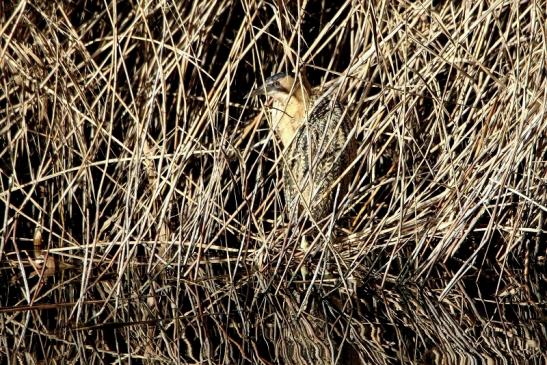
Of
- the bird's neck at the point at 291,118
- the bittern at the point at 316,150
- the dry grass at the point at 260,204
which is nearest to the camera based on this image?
the dry grass at the point at 260,204

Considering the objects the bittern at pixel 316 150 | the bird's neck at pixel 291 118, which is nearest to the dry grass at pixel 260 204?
the bittern at pixel 316 150

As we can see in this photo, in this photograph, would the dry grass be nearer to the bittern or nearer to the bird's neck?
the bittern

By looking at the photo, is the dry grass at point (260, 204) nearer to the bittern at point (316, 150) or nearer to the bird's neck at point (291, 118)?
the bittern at point (316, 150)

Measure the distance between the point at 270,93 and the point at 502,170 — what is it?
126 centimetres

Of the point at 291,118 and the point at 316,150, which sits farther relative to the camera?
the point at 291,118

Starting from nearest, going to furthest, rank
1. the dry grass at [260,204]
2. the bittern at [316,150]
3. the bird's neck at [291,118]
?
1. the dry grass at [260,204]
2. the bittern at [316,150]
3. the bird's neck at [291,118]

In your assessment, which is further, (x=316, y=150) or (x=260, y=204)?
(x=260, y=204)

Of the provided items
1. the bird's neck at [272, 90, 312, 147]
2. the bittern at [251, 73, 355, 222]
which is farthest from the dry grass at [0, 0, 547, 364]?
the bird's neck at [272, 90, 312, 147]

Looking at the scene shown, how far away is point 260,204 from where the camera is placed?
5.32m

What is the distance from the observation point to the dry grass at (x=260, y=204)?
4.25m

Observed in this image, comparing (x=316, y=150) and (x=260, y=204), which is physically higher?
(x=316, y=150)

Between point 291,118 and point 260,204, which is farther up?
point 291,118

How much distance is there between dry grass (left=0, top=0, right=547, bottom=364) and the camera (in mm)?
4250

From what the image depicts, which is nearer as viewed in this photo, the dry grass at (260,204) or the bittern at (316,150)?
the dry grass at (260,204)
